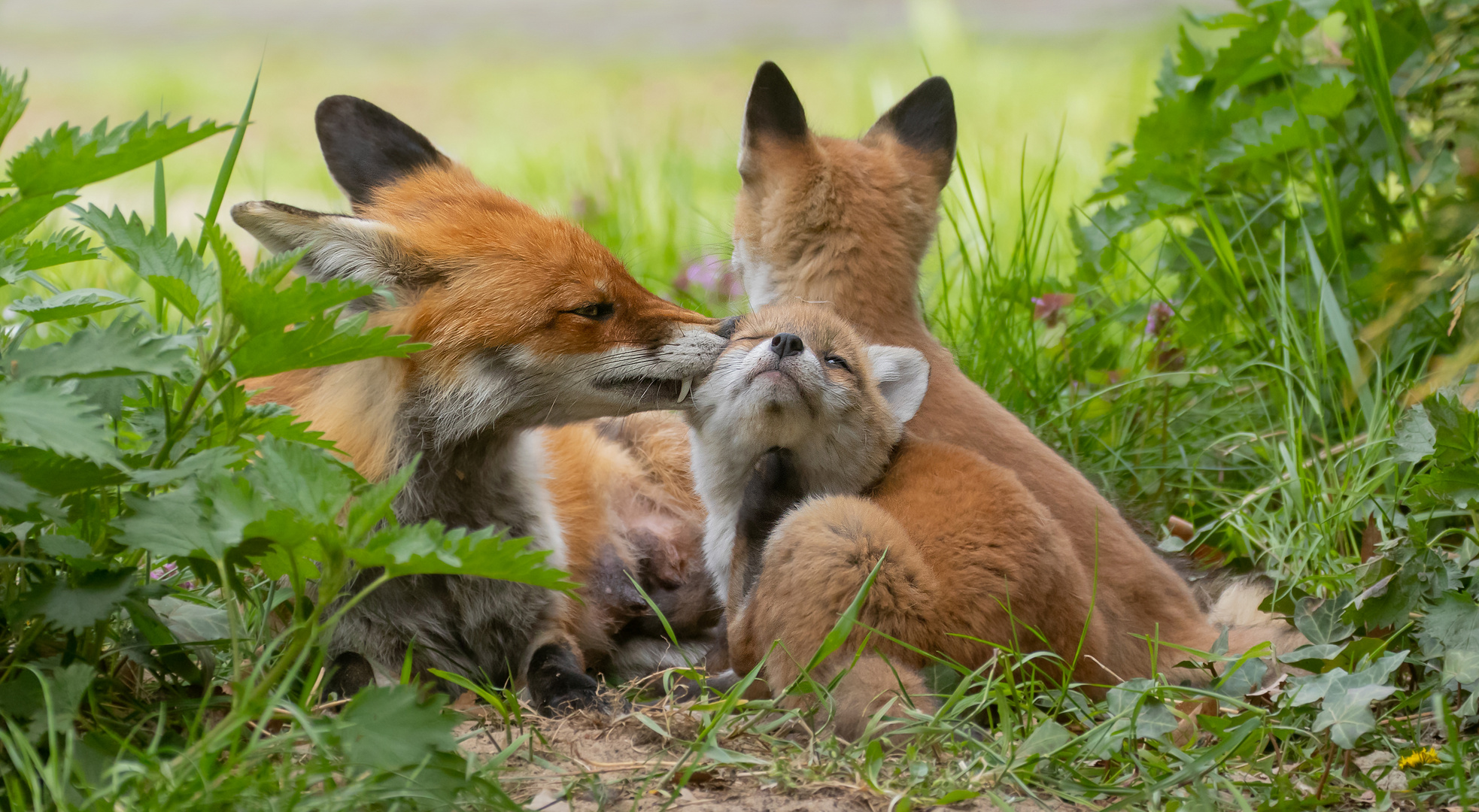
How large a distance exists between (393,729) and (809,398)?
151 cm

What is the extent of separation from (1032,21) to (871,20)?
1965 millimetres

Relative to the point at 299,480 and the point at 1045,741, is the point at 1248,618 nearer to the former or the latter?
the point at 1045,741

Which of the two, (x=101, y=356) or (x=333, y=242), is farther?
(x=333, y=242)

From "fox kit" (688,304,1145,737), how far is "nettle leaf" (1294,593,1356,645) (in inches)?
18.2

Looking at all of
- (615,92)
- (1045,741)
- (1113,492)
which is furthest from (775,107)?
(615,92)

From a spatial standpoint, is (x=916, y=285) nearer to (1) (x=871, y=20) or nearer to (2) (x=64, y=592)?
(2) (x=64, y=592)

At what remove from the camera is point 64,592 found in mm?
2199

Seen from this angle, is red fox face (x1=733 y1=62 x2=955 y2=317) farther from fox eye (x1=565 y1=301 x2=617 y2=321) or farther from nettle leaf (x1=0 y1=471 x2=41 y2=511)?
nettle leaf (x1=0 y1=471 x2=41 y2=511)

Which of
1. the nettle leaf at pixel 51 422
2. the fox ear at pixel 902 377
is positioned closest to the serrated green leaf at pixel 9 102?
the nettle leaf at pixel 51 422

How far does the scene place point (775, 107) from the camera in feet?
13.7

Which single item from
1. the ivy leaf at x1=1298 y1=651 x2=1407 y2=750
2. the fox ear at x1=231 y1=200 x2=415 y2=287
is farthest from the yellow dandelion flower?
the fox ear at x1=231 y1=200 x2=415 y2=287

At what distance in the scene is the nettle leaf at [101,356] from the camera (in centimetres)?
208

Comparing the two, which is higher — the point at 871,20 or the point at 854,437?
the point at 871,20

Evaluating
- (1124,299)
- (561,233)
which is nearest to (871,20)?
(1124,299)
